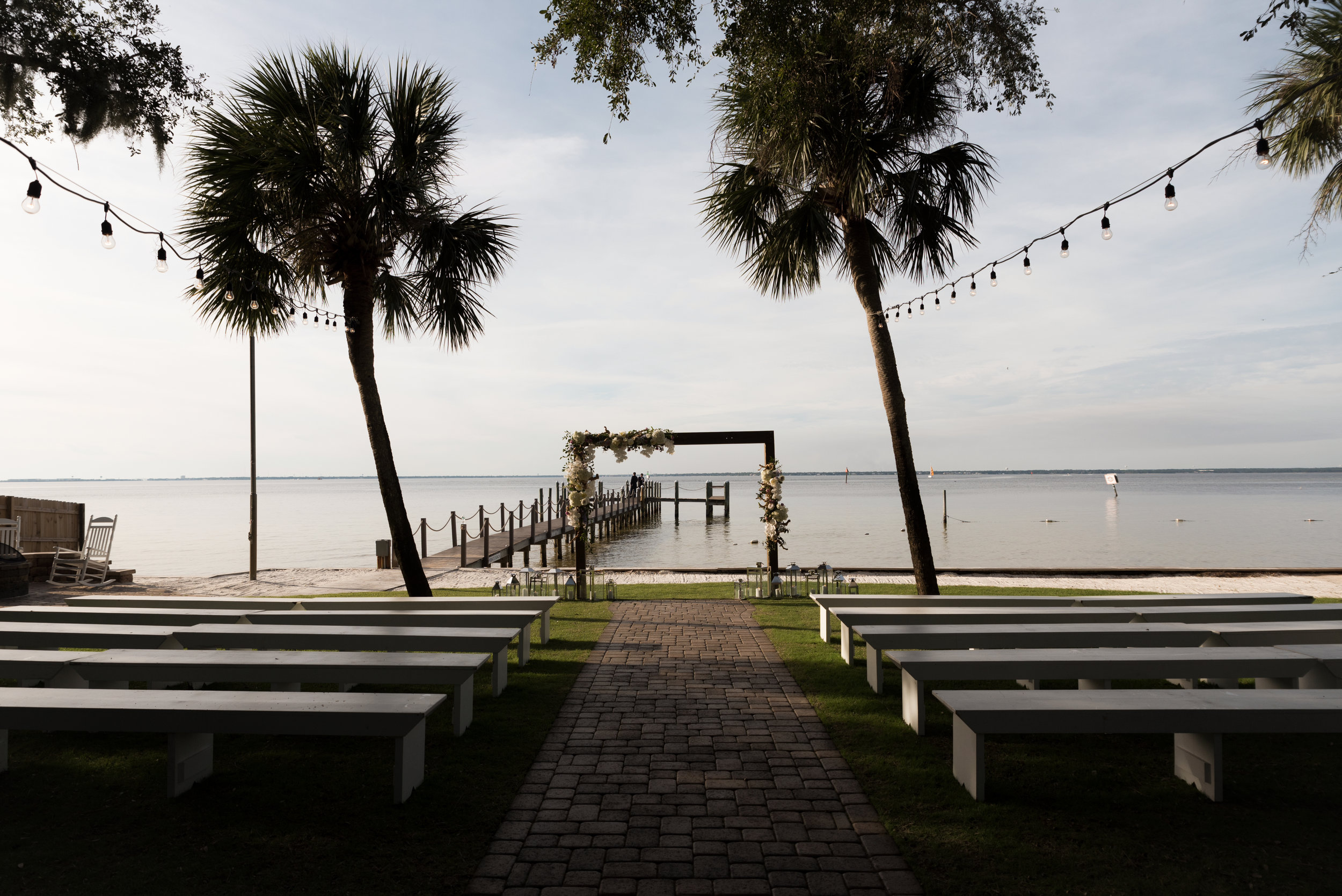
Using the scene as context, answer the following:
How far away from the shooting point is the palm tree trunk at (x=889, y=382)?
869 centimetres

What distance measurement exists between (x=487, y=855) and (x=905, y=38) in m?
6.74

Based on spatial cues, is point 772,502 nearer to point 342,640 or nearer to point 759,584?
point 759,584

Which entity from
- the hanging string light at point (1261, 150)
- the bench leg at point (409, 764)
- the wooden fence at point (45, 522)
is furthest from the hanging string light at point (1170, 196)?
the wooden fence at point (45, 522)

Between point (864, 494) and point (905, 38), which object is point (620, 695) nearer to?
point (905, 38)

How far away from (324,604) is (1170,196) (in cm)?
785

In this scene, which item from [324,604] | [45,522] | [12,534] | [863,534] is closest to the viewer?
[324,604]

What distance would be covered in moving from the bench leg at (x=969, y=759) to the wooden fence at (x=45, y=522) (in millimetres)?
15625

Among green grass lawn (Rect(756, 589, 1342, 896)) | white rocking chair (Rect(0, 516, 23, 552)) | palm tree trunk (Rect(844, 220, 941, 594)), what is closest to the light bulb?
green grass lawn (Rect(756, 589, 1342, 896))

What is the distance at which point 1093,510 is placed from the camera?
38.6 metres

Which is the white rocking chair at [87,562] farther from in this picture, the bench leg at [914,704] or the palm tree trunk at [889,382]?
the bench leg at [914,704]

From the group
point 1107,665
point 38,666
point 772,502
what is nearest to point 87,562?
point 38,666

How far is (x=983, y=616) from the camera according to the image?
18.1ft

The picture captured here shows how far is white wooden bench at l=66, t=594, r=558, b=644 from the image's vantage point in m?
6.19

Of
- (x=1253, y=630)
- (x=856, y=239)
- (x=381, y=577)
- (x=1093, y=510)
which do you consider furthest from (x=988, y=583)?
(x=1093, y=510)
